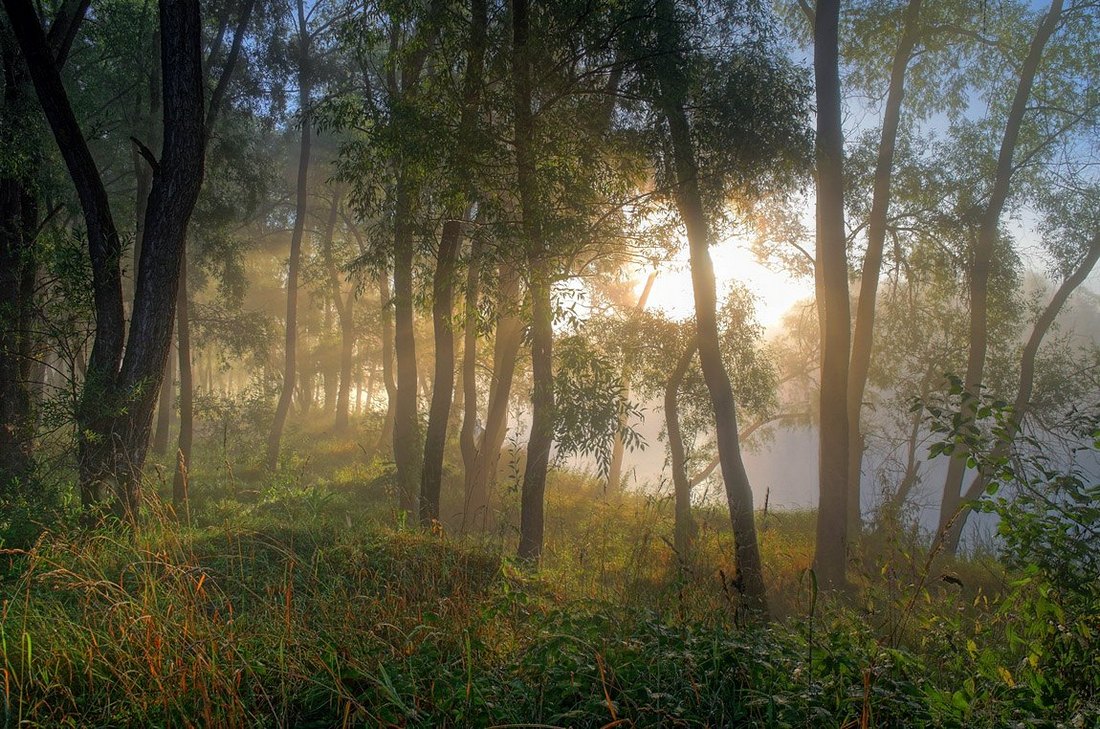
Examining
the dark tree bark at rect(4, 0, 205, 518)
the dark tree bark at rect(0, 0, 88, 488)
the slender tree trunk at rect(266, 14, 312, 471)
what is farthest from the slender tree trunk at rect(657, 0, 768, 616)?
the slender tree trunk at rect(266, 14, 312, 471)

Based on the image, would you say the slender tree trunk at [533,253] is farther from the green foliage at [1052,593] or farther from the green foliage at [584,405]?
the green foliage at [1052,593]

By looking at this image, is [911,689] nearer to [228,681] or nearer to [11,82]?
[228,681]

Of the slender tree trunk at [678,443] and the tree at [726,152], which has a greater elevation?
the tree at [726,152]

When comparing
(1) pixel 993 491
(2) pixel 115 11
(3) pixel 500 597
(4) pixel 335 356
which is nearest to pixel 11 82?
(2) pixel 115 11

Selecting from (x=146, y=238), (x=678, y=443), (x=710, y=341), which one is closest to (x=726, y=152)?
(x=710, y=341)

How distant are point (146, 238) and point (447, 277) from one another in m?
3.95

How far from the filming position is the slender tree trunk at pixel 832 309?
1151cm

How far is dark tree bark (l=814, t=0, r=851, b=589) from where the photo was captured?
1151cm

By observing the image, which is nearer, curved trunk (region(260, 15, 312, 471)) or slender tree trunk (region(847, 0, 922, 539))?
slender tree trunk (region(847, 0, 922, 539))

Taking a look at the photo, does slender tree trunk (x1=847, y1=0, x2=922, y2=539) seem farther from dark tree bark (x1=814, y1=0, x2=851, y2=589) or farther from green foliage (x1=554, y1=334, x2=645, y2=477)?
green foliage (x1=554, y1=334, x2=645, y2=477)

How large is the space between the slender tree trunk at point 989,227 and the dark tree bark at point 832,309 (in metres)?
4.57

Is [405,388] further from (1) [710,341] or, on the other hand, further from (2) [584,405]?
(1) [710,341]

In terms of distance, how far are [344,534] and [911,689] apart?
5482 mm

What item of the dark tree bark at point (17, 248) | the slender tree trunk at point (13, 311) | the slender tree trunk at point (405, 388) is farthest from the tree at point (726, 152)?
the slender tree trunk at point (13, 311)
